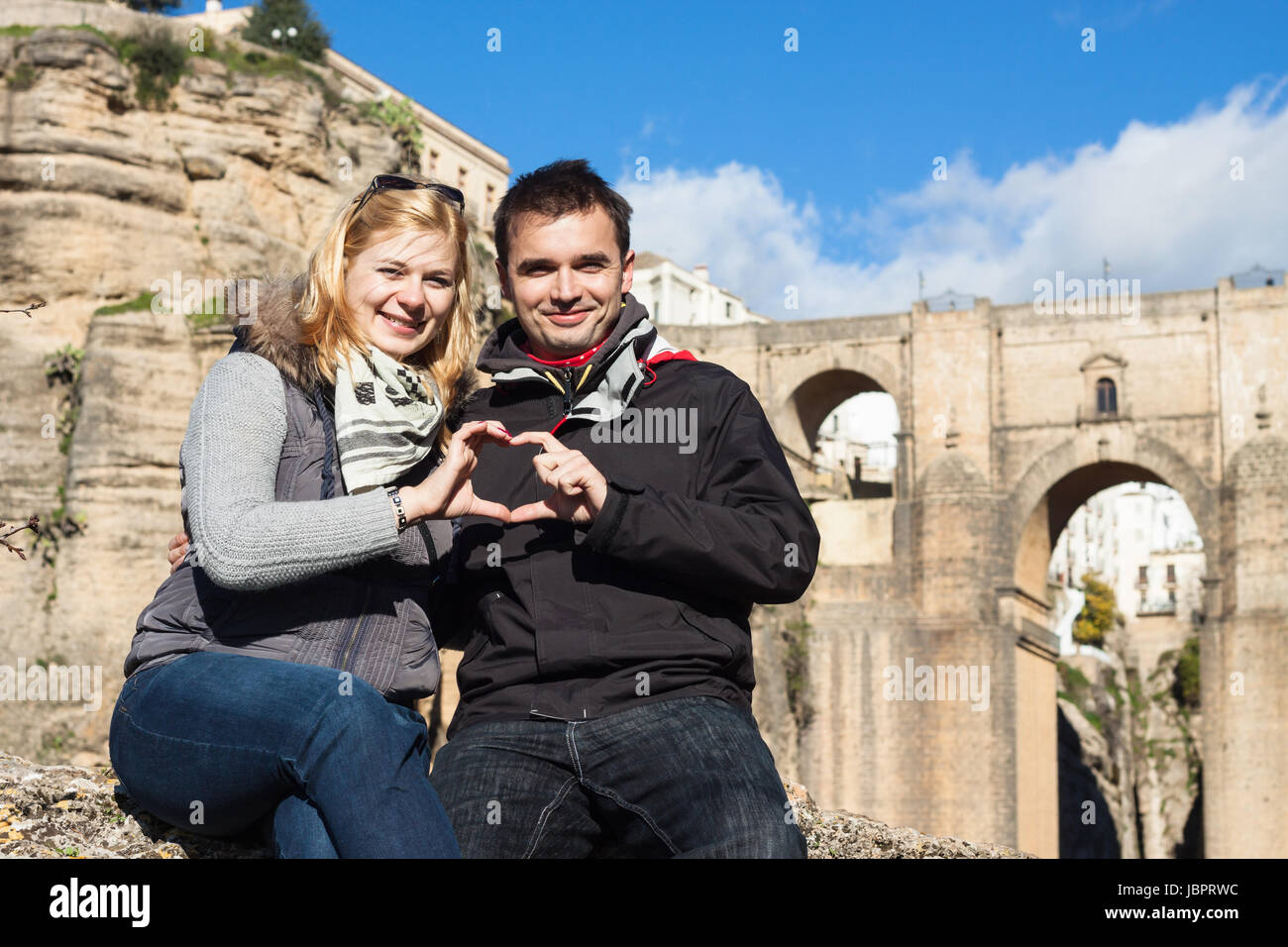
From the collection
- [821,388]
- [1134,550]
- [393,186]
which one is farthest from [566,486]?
[1134,550]

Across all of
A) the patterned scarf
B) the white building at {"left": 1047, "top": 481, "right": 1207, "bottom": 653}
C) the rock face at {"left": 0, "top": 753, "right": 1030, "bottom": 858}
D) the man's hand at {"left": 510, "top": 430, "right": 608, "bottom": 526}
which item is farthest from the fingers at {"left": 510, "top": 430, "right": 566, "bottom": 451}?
the white building at {"left": 1047, "top": 481, "right": 1207, "bottom": 653}

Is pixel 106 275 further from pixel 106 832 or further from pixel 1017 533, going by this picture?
pixel 1017 533

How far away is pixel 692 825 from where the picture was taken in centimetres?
341

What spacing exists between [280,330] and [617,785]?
1456 mm

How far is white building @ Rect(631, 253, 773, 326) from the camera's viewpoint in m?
56.9

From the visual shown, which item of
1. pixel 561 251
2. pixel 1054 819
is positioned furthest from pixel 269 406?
pixel 1054 819

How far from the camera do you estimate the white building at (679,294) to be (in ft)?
187

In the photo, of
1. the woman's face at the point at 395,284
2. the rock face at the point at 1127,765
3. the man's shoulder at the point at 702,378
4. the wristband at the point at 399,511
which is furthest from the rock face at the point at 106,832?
the rock face at the point at 1127,765

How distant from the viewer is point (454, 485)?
3.41 metres

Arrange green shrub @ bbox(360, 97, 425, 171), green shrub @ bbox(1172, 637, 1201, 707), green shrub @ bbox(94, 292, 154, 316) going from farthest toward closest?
green shrub @ bbox(1172, 637, 1201, 707)
green shrub @ bbox(360, 97, 425, 171)
green shrub @ bbox(94, 292, 154, 316)

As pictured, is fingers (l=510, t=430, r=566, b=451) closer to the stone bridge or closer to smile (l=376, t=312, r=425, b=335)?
smile (l=376, t=312, r=425, b=335)

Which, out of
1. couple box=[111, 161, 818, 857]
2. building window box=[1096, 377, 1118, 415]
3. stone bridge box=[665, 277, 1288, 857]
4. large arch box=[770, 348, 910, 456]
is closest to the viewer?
couple box=[111, 161, 818, 857]


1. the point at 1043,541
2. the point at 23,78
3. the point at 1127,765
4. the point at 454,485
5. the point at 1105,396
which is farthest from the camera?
the point at 1127,765

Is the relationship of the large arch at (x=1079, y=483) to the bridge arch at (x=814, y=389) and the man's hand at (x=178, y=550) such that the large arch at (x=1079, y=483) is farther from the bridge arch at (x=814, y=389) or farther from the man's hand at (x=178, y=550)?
the man's hand at (x=178, y=550)
